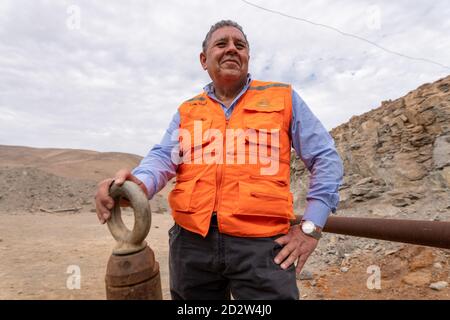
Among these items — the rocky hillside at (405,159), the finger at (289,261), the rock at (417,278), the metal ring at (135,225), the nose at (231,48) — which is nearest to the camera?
the metal ring at (135,225)

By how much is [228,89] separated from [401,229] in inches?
45.9

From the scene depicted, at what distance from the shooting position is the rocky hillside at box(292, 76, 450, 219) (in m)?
6.68

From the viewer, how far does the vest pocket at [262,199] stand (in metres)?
1.60

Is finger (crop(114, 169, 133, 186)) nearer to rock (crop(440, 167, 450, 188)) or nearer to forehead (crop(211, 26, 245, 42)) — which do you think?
forehead (crop(211, 26, 245, 42))

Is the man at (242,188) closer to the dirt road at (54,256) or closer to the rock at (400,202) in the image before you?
the dirt road at (54,256)

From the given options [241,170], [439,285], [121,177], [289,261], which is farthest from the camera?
[439,285]

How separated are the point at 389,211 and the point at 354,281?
82.9 inches

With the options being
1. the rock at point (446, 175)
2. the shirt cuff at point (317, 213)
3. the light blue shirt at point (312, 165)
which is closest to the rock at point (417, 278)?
the rock at point (446, 175)

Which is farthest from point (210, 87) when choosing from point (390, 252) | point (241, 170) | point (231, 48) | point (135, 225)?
Answer: point (390, 252)

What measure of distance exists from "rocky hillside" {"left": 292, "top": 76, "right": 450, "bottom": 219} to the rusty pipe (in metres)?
5.07

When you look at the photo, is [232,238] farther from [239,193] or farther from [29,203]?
[29,203]

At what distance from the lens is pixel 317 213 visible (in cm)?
164

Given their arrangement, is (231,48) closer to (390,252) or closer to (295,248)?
(295,248)
